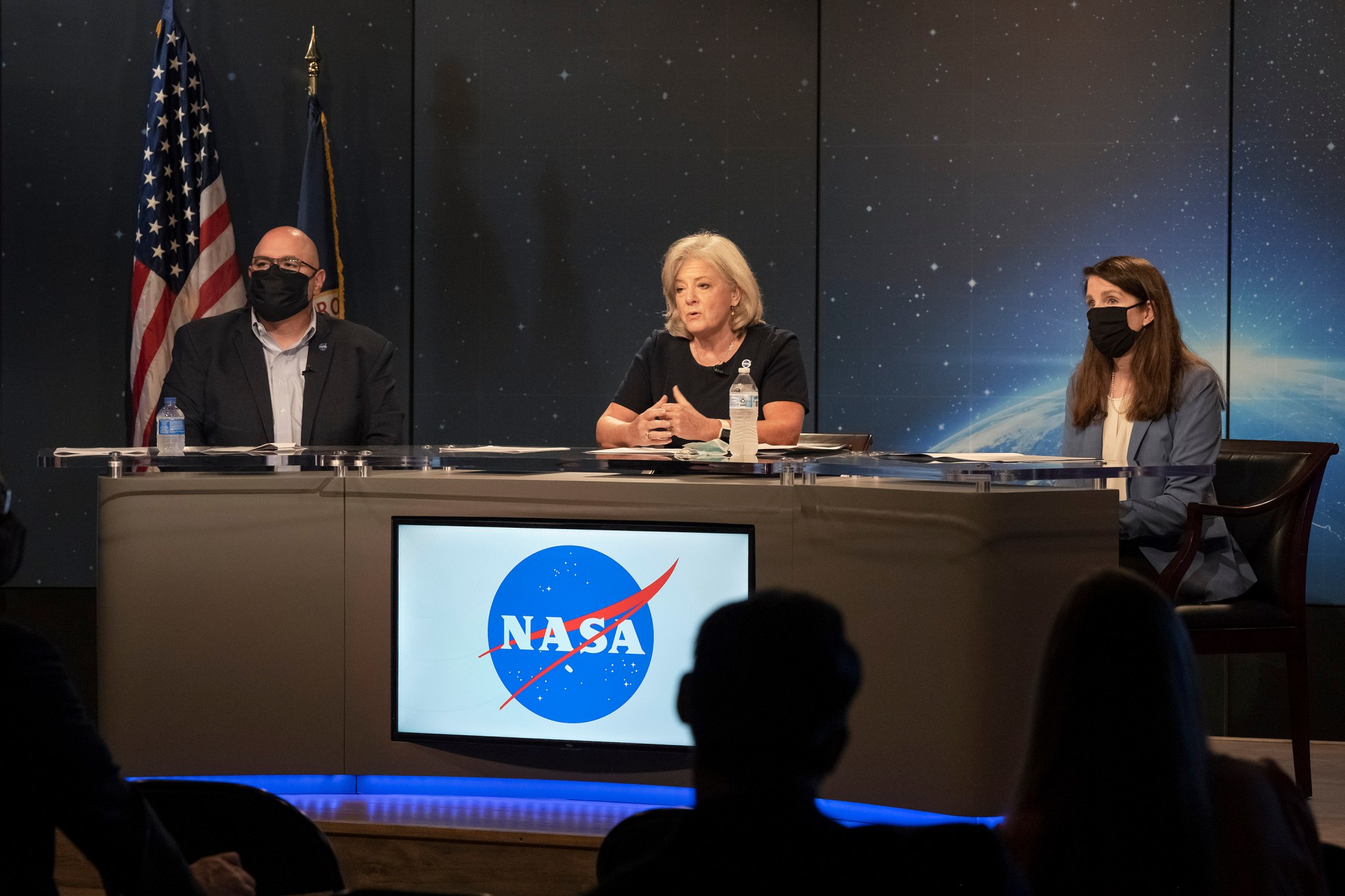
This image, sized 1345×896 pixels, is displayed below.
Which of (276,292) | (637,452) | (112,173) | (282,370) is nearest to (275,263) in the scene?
(276,292)

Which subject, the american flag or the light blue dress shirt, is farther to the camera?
the american flag

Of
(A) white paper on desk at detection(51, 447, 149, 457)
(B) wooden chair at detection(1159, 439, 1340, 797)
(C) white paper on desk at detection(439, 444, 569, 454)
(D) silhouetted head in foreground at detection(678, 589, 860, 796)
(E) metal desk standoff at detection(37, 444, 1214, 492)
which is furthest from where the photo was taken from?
(B) wooden chair at detection(1159, 439, 1340, 797)

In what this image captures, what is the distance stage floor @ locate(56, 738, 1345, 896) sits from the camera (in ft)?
8.60

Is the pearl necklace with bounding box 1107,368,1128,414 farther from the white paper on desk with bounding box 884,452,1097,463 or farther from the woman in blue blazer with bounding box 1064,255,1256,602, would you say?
the white paper on desk with bounding box 884,452,1097,463

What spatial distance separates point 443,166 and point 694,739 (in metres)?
4.26

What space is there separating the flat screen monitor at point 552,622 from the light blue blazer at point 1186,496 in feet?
4.64

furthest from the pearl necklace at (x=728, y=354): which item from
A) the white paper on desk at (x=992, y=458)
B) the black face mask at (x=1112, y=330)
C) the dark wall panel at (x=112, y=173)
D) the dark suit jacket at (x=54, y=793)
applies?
the dark suit jacket at (x=54, y=793)

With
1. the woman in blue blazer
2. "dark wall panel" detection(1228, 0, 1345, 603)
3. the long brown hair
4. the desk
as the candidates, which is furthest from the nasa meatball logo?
"dark wall panel" detection(1228, 0, 1345, 603)

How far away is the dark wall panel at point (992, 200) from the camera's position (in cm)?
470

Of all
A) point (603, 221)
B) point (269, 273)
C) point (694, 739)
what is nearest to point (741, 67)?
point (603, 221)

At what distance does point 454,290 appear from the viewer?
499 centimetres

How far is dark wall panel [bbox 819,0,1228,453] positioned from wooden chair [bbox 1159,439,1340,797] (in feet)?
4.09

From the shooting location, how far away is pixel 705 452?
293 cm

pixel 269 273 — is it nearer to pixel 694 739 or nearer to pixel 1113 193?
pixel 694 739
